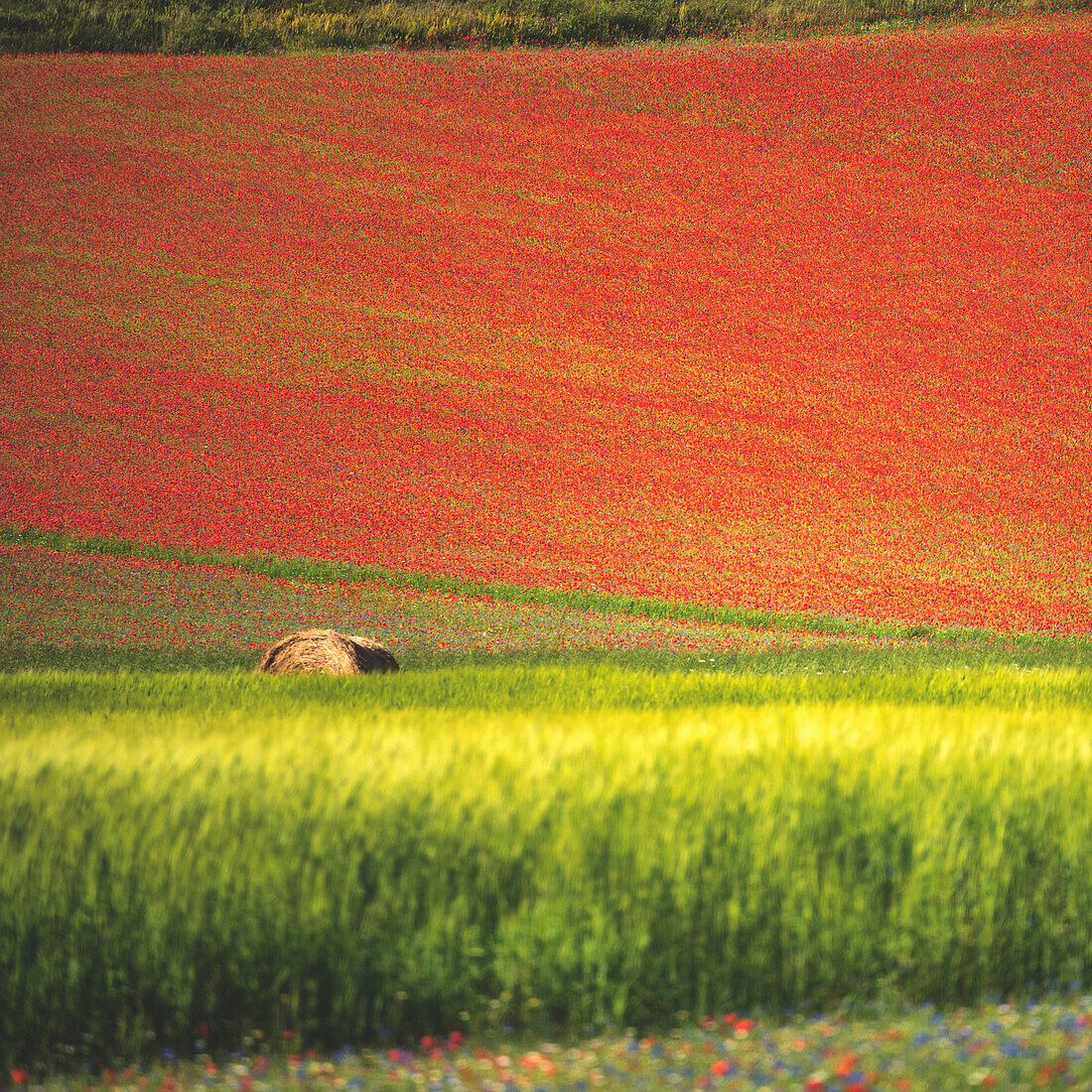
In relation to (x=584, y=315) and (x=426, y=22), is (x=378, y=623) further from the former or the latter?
(x=426, y=22)

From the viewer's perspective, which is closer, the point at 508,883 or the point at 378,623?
the point at 508,883

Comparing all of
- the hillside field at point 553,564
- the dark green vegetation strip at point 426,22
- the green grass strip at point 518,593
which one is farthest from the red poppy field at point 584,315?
the dark green vegetation strip at point 426,22

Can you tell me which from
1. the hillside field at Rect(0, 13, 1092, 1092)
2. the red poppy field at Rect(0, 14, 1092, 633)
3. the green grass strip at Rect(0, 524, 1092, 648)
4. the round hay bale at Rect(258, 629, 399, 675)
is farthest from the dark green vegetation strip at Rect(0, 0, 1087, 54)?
the round hay bale at Rect(258, 629, 399, 675)

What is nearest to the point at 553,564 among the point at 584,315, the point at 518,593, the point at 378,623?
the point at 518,593

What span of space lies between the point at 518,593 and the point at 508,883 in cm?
1480

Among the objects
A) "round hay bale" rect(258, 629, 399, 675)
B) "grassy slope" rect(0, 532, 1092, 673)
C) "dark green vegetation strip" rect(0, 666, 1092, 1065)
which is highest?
"grassy slope" rect(0, 532, 1092, 673)

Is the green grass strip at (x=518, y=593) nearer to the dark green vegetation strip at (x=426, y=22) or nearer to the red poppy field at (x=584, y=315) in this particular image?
the red poppy field at (x=584, y=315)

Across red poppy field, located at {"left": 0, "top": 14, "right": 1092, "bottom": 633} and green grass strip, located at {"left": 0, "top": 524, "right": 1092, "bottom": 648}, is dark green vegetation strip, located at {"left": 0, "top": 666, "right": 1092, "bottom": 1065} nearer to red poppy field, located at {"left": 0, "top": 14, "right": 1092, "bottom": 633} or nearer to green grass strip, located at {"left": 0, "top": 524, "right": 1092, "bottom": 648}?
green grass strip, located at {"left": 0, "top": 524, "right": 1092, "bottom": 648}

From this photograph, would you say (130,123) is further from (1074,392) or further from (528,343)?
(1074,392)

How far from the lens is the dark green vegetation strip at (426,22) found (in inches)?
1906

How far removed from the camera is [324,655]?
1182 cm

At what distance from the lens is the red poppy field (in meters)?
22.7

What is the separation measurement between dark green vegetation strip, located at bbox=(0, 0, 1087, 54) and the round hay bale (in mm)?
43863

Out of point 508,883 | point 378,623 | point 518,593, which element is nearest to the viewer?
point 508,883
